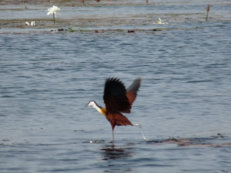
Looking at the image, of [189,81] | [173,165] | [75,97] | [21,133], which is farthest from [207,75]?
[173,165]

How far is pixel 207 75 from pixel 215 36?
1563 cm

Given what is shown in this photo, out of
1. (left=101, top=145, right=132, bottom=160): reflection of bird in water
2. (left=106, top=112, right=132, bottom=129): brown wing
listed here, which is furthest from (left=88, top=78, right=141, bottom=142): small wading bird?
(left=101, top=145, right=132, bottom=160): reflection of bird in water

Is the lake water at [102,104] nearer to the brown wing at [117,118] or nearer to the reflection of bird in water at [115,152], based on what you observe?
the reflection of bird in water at [115,152]

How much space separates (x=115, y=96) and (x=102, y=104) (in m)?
5.63

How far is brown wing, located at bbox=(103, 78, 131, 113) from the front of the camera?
954 centimetres

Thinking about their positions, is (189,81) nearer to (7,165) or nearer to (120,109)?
(120,109)

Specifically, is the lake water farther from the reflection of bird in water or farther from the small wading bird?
the small wading bird

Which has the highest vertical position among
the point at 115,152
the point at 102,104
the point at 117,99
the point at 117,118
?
the point at 117,99

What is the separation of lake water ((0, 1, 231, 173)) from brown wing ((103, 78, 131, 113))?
705mm

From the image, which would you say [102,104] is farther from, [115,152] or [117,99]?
[117,99]

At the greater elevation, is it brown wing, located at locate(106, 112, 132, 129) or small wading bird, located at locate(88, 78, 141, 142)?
small wading bird, located at locate(88, 78, 141, 142)

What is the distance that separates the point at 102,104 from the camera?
15.5 metres

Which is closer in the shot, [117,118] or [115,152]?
[115,152]

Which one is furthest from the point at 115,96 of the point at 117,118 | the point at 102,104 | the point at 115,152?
the point at 102,104
